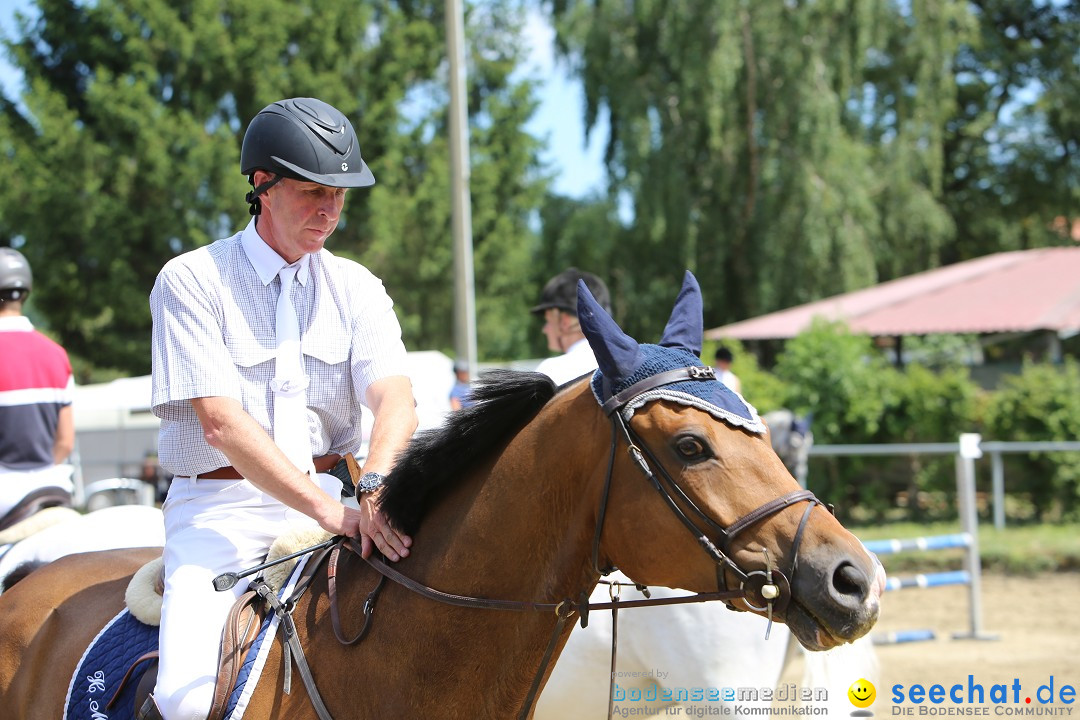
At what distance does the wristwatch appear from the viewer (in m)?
2.66

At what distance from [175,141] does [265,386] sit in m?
20.3

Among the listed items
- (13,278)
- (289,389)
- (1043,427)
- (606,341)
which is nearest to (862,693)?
(606,341)

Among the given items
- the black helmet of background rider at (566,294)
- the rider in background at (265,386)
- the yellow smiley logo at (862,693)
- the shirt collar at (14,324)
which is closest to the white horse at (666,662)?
the yellow smiley logo at (862,693)

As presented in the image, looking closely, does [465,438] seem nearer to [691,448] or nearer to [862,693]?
[691,448]

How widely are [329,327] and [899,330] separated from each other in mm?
20633

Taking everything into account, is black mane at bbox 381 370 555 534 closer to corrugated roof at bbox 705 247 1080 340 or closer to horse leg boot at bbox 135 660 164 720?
horse leg boot at bbox 135 660 164 720

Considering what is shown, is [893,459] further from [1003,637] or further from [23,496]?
[23,496]

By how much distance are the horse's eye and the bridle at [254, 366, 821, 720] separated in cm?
6

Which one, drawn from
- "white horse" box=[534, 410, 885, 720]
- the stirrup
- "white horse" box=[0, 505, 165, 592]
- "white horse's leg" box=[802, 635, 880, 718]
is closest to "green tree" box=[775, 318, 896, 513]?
"white horse's leg" box=[802, 635, 880, 718]

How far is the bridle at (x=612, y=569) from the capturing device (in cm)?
217

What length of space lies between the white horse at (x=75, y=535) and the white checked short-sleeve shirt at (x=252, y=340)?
1.32 m

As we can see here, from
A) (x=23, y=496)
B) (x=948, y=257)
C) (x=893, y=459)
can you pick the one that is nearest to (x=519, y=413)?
(x=23, y=496)

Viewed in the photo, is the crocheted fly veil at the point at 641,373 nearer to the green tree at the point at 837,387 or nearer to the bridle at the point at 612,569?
the bridle at the point at 612,569

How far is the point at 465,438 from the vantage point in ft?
8.60
